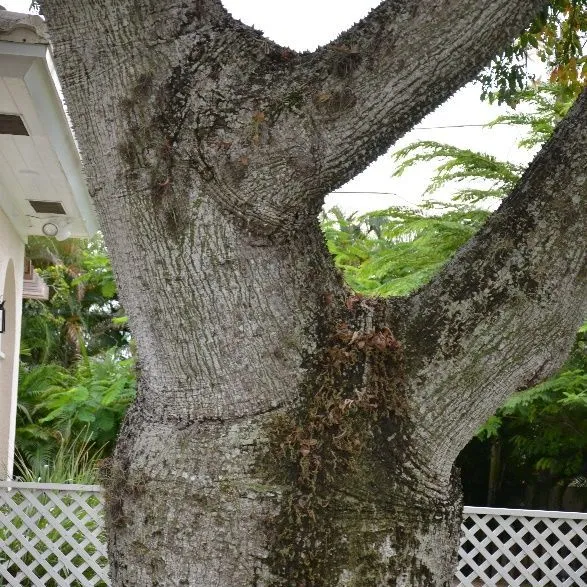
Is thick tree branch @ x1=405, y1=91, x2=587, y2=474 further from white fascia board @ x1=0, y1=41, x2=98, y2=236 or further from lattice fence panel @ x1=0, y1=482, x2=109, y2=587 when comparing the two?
lattice fence panel @ x1=0, y1=482, x2=109, y2=587

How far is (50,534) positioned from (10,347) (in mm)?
2465

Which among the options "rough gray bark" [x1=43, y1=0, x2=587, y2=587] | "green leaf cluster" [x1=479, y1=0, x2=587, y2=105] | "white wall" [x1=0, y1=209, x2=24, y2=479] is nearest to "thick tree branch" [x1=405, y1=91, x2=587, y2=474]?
"rough gray bark" [x1=43, y1=0, x2=587, y2=587]

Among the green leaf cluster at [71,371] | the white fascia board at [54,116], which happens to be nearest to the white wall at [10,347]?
the green leaf cluster at [71,371]

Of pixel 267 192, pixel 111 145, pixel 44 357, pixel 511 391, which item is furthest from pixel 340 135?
pixel 44 357

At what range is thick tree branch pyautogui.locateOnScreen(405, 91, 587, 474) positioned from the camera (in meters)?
2.17

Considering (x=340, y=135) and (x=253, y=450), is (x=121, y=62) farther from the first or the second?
(x=253, y=450)

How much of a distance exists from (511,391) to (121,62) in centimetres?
138

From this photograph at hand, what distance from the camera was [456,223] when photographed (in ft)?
25.2

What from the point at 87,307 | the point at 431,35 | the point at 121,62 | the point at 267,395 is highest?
the point at 87,307

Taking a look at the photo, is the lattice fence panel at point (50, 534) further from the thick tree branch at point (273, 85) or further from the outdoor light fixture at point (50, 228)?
the thick tree branch at point (273, 85)

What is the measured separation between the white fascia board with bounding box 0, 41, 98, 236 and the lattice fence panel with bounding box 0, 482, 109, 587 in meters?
2.50

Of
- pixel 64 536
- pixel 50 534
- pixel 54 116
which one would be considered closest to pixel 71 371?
pixel 50 534

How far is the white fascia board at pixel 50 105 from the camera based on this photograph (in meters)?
4.44

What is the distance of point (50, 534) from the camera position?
7070mm
